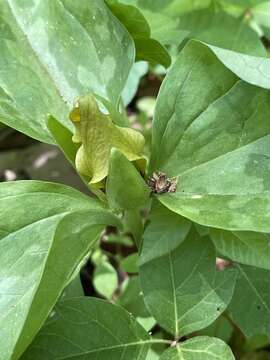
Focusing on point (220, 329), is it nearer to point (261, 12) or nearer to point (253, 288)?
point (253, 288)

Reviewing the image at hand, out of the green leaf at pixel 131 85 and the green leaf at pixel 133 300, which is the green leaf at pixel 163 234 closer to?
the green leaf at pixel 133 300

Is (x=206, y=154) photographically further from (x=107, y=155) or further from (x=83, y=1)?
(x=83, y=1)


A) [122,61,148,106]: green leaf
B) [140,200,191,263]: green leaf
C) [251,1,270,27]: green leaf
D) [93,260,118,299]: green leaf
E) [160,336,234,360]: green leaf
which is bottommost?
[93,260,118,299]: green leaf

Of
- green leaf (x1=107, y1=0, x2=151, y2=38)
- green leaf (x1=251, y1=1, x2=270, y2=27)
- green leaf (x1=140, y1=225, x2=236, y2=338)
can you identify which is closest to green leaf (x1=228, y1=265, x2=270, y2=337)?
green leaf (x1=140, y1=225, x2=236, y2=338)

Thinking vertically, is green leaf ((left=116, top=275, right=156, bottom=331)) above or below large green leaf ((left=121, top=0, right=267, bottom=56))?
below

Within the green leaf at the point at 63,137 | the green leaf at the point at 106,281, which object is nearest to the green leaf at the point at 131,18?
the green leaf at the point at 63,137

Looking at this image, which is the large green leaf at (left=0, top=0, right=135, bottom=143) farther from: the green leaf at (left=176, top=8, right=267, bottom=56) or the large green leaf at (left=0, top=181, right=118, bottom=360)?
the green leaf at (left=176, top=8, right=267, bottom=56)
